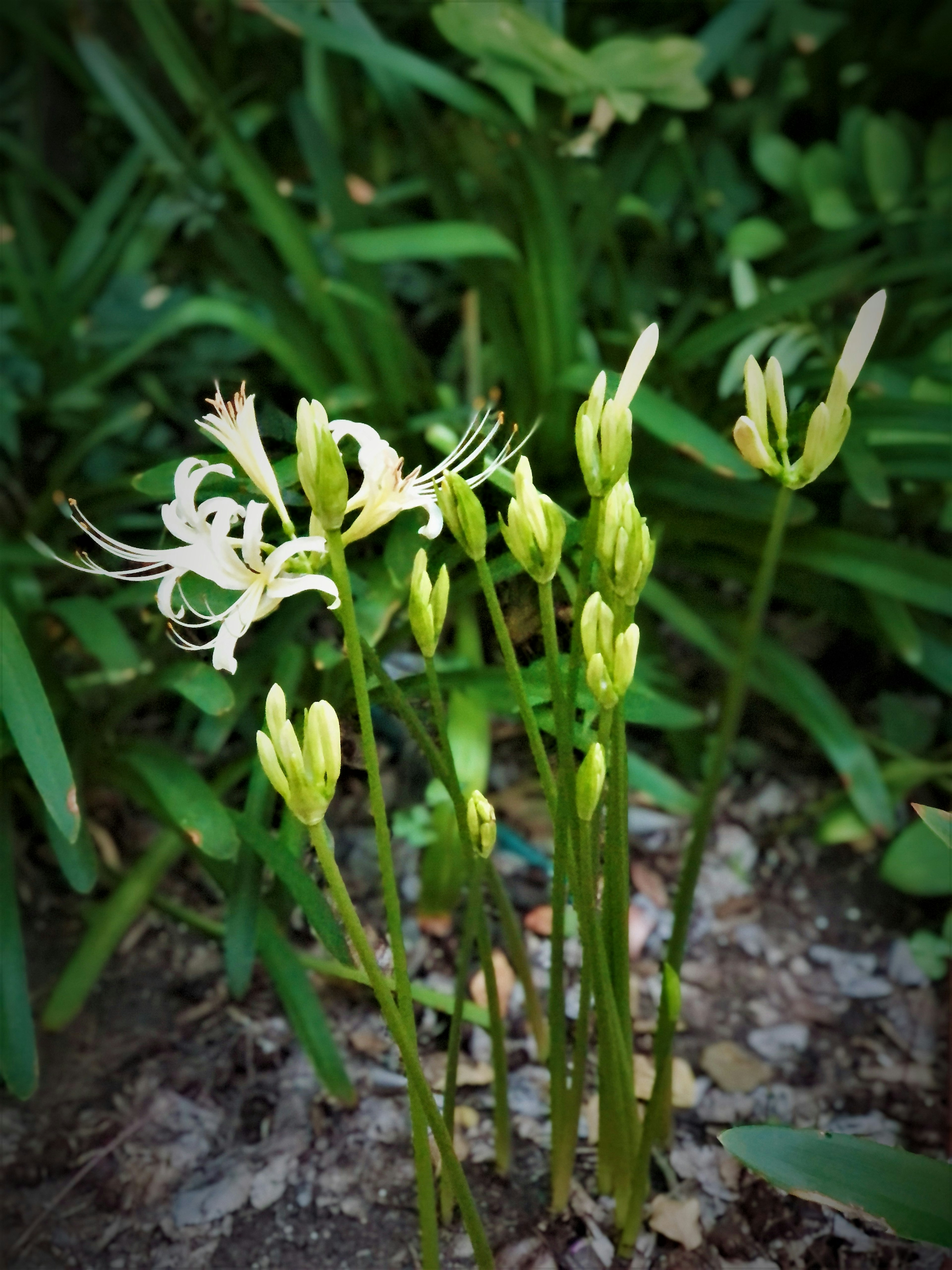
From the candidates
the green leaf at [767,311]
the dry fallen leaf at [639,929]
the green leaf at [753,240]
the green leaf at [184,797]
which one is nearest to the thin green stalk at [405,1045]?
the green leaf at [184,797]

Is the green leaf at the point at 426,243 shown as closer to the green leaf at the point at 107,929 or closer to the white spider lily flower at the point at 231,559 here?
the green leaf at the point at 107,929

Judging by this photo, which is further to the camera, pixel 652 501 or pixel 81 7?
pixel 81 7

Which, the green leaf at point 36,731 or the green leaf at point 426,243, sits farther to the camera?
the green leaf at point 426,243

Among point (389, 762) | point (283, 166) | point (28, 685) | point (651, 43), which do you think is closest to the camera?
point (28, 685)

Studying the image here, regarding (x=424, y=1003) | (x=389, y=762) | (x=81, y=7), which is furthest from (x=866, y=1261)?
(x=81, y=7)

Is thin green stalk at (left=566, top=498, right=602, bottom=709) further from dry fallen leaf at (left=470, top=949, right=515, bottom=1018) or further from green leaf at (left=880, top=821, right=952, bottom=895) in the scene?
green leaf at (left=880, top=821, right=952, bottom=895)

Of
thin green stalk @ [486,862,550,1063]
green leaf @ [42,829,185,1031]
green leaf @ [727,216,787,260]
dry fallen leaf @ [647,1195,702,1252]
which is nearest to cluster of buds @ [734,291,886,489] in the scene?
thin green stalk @ [486,862,550,1063]

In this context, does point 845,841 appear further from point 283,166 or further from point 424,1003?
point 283,166
